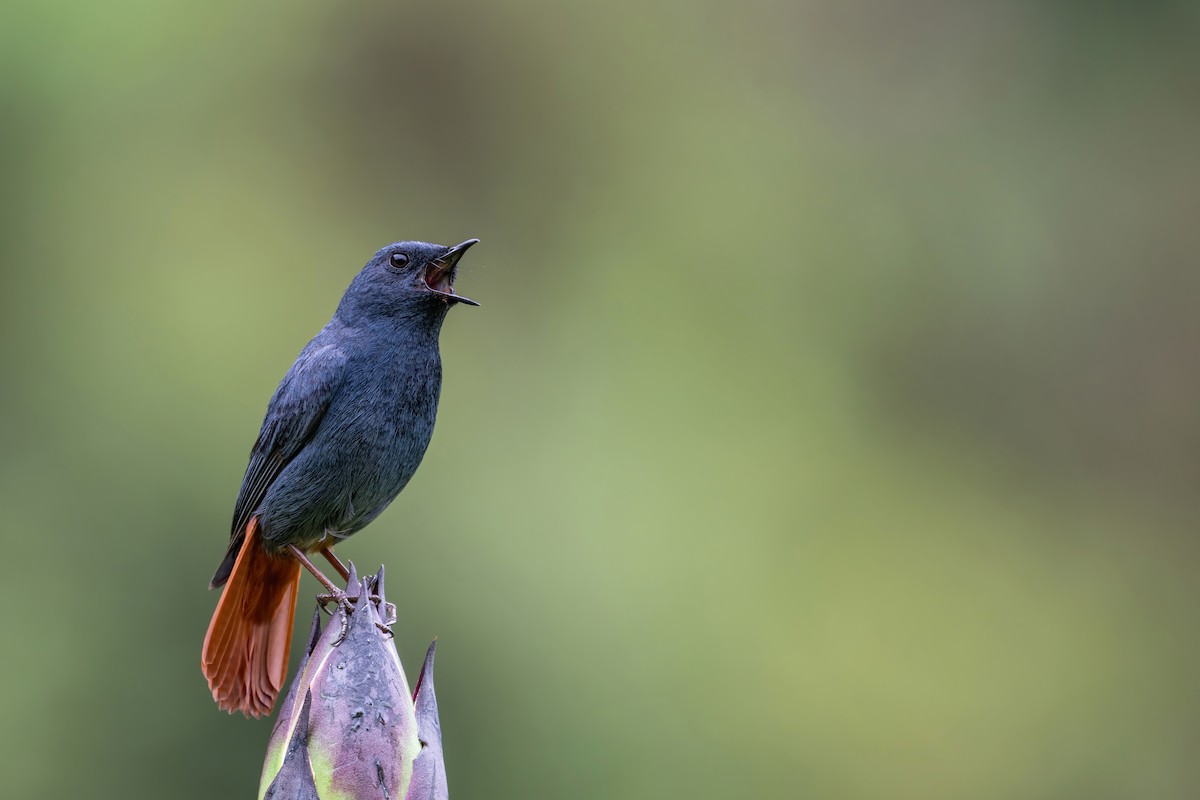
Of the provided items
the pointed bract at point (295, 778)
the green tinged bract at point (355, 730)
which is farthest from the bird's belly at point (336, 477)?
the pointed bract at point (295, 778)

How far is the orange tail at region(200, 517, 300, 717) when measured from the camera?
11.0 feet

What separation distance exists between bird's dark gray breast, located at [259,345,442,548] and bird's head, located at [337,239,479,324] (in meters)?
0.14

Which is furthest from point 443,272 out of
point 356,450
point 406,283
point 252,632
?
point 252,632

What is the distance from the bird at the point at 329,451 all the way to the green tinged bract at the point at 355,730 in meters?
1.07

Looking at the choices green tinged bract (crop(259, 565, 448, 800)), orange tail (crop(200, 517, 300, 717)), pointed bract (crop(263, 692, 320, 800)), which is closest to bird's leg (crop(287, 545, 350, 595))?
orange tail (crop(200, 517, 300, 717))

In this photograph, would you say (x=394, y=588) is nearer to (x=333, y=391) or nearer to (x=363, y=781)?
(x=333, y=391)

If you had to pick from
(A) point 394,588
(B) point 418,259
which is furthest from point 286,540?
(A) point 394,588

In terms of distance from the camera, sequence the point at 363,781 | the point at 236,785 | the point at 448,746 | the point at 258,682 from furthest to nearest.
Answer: the point at 448,746
the point at 236,785
the point at 258,682
the point at 363,781

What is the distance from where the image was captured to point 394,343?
3559 millimetres

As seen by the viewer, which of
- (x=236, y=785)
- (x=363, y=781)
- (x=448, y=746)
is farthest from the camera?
(x=448, y=746)

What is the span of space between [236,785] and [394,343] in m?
4.16

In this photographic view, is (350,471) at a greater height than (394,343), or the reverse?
(394,343)

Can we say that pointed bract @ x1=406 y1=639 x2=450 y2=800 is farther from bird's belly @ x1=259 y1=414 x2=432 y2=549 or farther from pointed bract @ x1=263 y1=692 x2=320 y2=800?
bird's belly @ x1=259 y1=414 x2=432 y2=549

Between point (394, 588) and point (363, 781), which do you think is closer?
point (363, 781)
